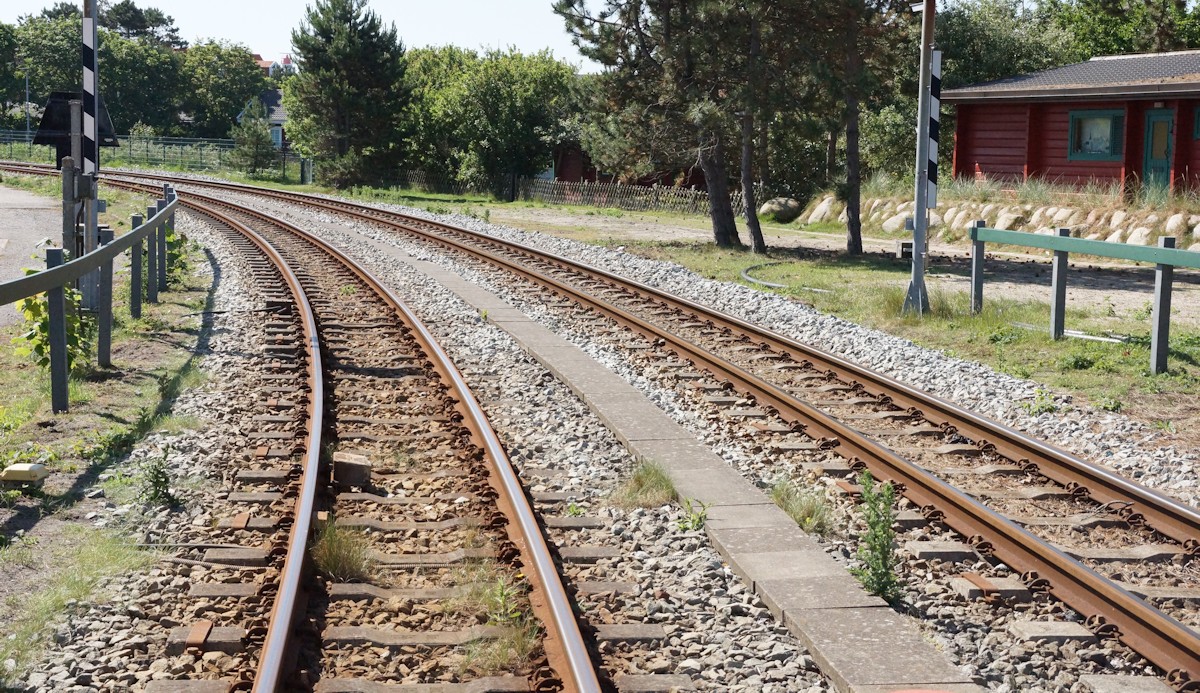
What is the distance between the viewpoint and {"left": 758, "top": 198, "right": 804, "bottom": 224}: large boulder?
119 feet

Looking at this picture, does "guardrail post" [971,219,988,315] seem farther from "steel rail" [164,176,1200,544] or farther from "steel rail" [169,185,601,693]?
"steel rail" [169,185,601,693]

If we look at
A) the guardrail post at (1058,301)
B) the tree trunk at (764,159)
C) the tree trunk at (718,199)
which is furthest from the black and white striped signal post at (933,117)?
the tree trunk at (764,159)

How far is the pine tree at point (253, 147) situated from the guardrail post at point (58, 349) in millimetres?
57514

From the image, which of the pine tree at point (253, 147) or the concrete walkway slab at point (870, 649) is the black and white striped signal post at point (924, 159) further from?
the pine tree at point (253, 147)

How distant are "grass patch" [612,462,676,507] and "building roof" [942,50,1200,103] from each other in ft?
75.7

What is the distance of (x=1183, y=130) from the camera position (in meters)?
28.2

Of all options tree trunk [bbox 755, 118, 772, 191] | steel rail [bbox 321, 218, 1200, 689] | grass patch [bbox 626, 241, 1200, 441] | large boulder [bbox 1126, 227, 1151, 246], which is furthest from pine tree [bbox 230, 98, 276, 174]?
steel rail [bbox 321, 218, 1200, 689]

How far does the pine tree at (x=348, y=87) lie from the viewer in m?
52.4

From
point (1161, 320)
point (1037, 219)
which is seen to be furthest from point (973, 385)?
point (1037, 219)

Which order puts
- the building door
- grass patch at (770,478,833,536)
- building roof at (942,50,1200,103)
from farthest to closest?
the building door, building roof at (942,50,1200,103), grass patch at (770,478,833,536)

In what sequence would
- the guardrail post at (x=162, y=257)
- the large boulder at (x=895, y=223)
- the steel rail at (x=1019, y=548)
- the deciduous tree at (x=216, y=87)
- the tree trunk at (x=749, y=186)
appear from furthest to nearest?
the deciduous tree at (x=216, y=87), the large boulder at (x=895, y=223), the tree trunk at (x=749, y=186), the guardrail post at (x=162, y=257), the steel rail at (x=1019, y=548)

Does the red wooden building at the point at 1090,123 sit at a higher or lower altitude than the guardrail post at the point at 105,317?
higher

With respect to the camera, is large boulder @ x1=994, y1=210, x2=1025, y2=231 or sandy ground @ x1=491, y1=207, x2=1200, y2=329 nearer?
sandy ground @ x1=491, y1=207, x2=1200, y2=329

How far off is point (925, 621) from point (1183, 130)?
26.1 meters
